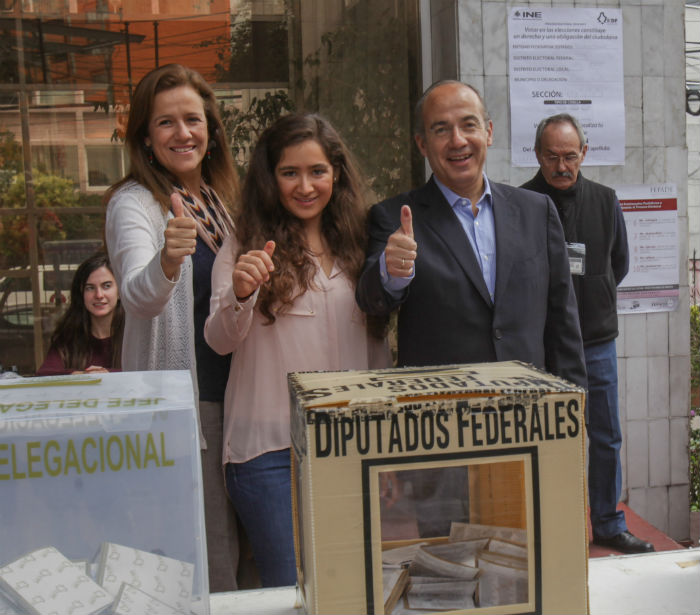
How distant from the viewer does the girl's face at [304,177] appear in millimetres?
2062

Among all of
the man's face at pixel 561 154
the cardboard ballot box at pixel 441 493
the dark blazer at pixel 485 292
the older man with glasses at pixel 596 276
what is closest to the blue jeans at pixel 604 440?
the older man with glasses at pixel 596 276

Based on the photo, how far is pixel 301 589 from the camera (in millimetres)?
1213

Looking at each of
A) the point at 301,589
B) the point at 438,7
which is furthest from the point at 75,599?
the point at 438,7

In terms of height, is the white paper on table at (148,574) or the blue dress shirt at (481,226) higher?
the blue dress shirt at (481,226)

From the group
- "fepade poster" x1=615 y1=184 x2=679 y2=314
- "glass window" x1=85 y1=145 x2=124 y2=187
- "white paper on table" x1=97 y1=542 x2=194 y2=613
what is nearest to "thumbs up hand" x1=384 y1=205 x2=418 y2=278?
"white paper on table" x1=97 y1=542 x2=194 y2=613

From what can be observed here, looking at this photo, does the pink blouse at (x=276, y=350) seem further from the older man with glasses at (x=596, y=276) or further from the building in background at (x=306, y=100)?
the building in background at (x=306, y=100)

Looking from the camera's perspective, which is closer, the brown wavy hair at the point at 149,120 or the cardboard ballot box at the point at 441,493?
the cardboard ballot box at the point at 441,493

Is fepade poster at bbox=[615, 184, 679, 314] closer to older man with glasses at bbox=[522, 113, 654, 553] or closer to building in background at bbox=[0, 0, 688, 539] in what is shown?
building in background at bbox=[0, 0, 688, 539]

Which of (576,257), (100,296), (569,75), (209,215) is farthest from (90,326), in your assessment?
(569,75)

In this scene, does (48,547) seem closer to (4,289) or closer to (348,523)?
(348,523)

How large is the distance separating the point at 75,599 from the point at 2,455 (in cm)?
20

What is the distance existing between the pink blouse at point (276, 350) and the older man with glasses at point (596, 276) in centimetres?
148

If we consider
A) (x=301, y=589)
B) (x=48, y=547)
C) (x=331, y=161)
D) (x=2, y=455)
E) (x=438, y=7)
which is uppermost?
(x=438, y=7)

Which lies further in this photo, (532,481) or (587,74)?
(587,74)
